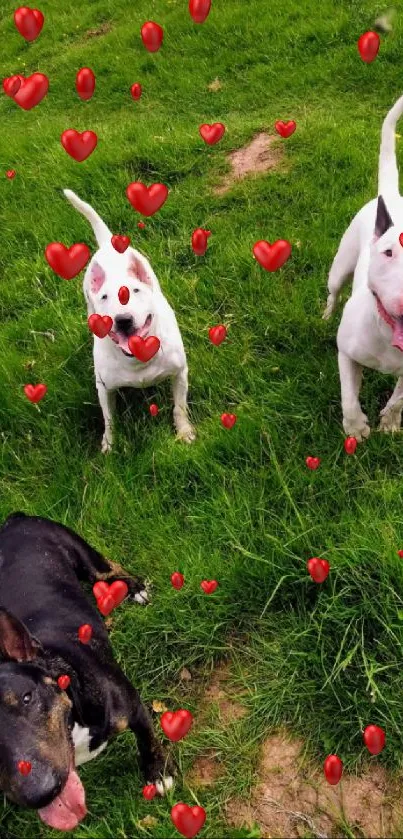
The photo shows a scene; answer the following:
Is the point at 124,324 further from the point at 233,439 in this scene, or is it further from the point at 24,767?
the point at 24,767

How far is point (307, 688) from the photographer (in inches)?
104

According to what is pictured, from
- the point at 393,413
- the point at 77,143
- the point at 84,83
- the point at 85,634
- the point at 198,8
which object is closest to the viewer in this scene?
the point at 198,8

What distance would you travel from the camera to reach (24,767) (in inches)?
76.4

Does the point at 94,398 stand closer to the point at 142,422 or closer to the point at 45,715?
the point at 142,422

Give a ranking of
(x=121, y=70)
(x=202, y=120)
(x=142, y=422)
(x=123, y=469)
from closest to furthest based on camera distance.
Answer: (x=123, y=469) → (x=142, y=422) → (x=202, y=120) → (x=121, y=70)

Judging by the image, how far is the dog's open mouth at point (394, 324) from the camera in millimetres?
2727

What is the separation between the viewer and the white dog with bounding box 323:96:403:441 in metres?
2.71

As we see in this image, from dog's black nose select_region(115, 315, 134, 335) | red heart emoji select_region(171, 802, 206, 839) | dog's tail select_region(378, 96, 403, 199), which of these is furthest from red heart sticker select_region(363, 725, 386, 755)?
dog's tail select_region(378, 96, 403, 199)

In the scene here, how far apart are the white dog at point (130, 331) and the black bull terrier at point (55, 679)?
90cm

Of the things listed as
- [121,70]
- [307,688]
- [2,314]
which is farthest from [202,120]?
[307,688]

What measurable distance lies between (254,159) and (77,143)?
11.9 ft

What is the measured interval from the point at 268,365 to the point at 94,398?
1.06 meters

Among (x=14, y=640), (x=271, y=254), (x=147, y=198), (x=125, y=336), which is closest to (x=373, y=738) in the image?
(x=14, y=640)

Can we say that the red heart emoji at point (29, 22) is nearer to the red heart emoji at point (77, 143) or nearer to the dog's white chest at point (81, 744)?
the red heart emoji at point (77, 143)
